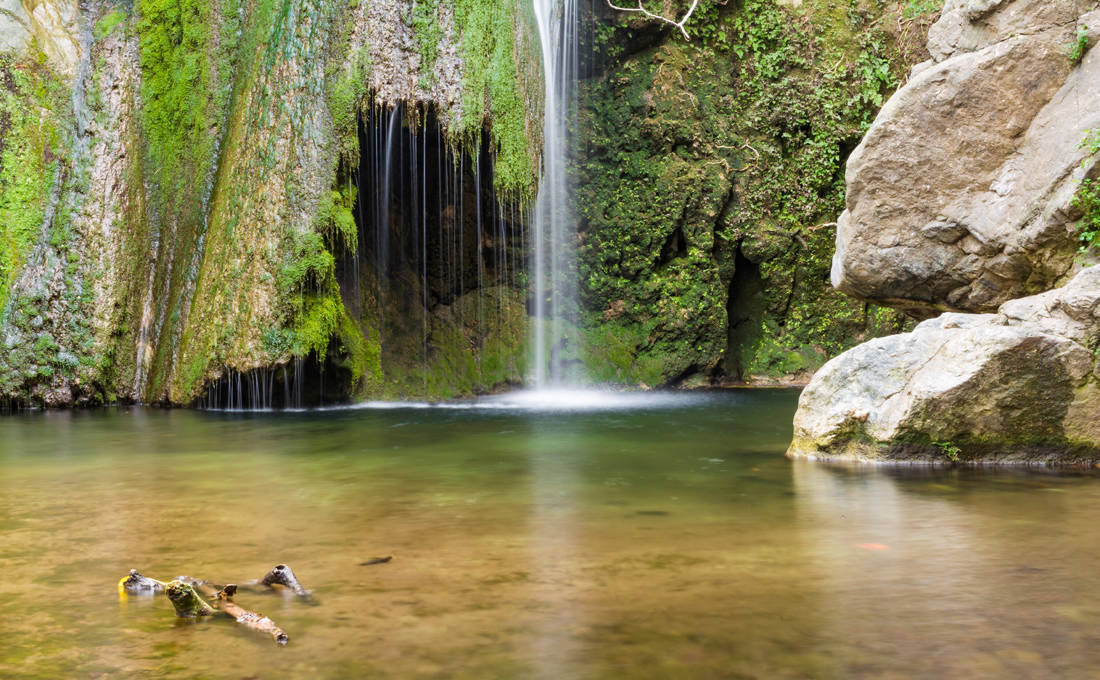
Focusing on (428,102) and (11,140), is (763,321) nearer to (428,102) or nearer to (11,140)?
(428,102)

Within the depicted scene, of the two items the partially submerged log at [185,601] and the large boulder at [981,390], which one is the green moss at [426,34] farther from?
the partially submerged log at [185,601]

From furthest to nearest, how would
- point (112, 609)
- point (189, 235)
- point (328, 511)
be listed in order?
point (189, 235)
point (328, 511)
point (112, 609)

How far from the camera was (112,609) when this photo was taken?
328 centimetres

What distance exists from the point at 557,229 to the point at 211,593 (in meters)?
11.1

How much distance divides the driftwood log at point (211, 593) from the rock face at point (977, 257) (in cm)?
420

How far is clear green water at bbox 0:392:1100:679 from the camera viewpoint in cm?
282

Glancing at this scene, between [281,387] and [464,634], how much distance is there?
8.51m

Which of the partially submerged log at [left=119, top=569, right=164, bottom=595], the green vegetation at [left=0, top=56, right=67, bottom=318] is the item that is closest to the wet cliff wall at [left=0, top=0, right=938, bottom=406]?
the green vegetation at [left=0, top=56, right=67, bottom=318]

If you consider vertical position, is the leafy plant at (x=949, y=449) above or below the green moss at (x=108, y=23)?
below

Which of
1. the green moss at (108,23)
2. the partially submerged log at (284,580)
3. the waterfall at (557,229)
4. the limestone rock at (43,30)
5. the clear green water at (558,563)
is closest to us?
the clear green water at (558,563)

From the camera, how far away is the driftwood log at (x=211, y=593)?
120 inches

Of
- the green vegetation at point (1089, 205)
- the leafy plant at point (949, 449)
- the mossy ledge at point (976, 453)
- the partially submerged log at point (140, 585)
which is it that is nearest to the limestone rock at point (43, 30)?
the partially submerged log at point (140, 585)

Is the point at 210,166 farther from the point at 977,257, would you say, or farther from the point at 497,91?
the point at 977,257

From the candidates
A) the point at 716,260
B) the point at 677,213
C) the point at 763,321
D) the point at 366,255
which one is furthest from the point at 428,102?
the point at 763,321
